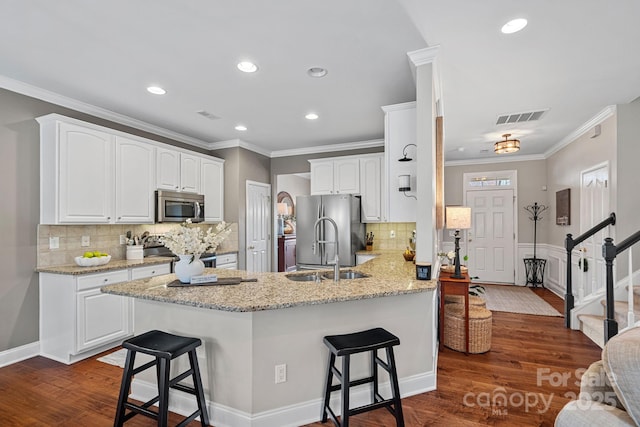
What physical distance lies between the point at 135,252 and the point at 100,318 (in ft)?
3.18

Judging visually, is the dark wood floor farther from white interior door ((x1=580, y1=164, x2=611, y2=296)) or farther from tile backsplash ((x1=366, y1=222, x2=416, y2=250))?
tile backsplash ((x1=366, y1=222, x2=416, y2=250))

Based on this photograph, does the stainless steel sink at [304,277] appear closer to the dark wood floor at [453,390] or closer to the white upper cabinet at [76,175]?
the dark wood floor at [453,390]

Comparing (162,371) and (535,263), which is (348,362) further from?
(535,263)

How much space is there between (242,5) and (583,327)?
15.5ft

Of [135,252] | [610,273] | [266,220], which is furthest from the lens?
[266,220]

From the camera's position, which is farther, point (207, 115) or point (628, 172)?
Answer: point (207, 115)

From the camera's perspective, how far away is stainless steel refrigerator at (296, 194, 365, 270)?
4695mm

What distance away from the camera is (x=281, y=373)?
203 centimetres

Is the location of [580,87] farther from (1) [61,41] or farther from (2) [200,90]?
(1) [61,41]

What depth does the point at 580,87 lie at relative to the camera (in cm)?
323

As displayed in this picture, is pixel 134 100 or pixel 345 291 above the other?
pixel 134 100

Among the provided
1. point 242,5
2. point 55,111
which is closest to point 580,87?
point 242,5

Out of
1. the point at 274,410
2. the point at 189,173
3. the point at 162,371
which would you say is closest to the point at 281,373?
the point at 274,410

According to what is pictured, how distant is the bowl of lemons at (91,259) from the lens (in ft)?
10.7
